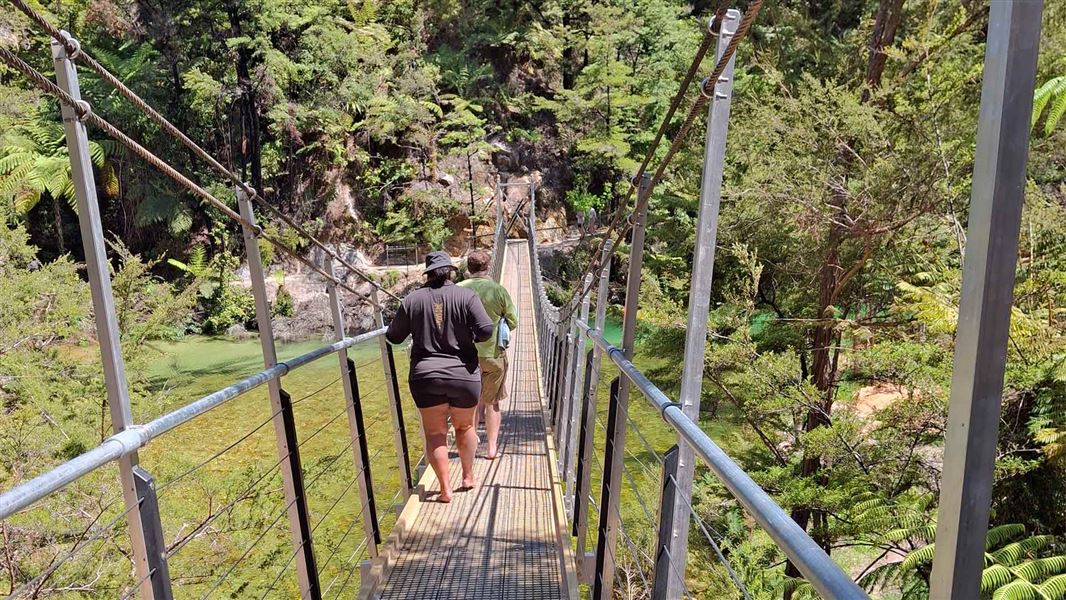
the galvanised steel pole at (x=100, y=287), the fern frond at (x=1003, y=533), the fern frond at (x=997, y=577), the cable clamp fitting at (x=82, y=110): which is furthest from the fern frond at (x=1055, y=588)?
the cable clamp fitting at (x=82, y=110)

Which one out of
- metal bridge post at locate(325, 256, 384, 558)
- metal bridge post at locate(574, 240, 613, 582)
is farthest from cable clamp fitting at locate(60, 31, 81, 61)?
metal bridge post at locate(574, 240, 613, 582)

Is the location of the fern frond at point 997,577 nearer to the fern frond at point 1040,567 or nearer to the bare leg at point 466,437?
the fern frond at point 1040,567

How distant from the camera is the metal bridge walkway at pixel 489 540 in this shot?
6.82ft

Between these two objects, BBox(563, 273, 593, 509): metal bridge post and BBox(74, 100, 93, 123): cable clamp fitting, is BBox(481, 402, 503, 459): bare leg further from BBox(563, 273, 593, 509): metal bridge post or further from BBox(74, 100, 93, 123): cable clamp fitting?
BBox(74, 100, 93, 123): cable clamp fitting

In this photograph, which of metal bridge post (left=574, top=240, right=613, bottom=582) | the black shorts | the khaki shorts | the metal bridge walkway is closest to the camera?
metal bridge post (left=574, top=240, right=613, bottom=582)

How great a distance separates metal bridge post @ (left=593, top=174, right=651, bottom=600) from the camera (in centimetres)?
142

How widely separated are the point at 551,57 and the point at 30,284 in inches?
596

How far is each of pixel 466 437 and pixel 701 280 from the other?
1866 millimetres

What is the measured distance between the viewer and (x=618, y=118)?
15359 mm

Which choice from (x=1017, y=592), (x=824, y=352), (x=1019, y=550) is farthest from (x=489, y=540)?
(x=824, y=352)

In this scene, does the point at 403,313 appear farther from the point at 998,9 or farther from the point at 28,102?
the point at 28,102

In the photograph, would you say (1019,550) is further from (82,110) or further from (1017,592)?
(82,110)

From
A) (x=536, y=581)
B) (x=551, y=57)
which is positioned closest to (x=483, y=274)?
(x=536, y=581)

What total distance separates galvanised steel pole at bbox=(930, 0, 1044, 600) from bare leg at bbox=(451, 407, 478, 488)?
230 centimetres
